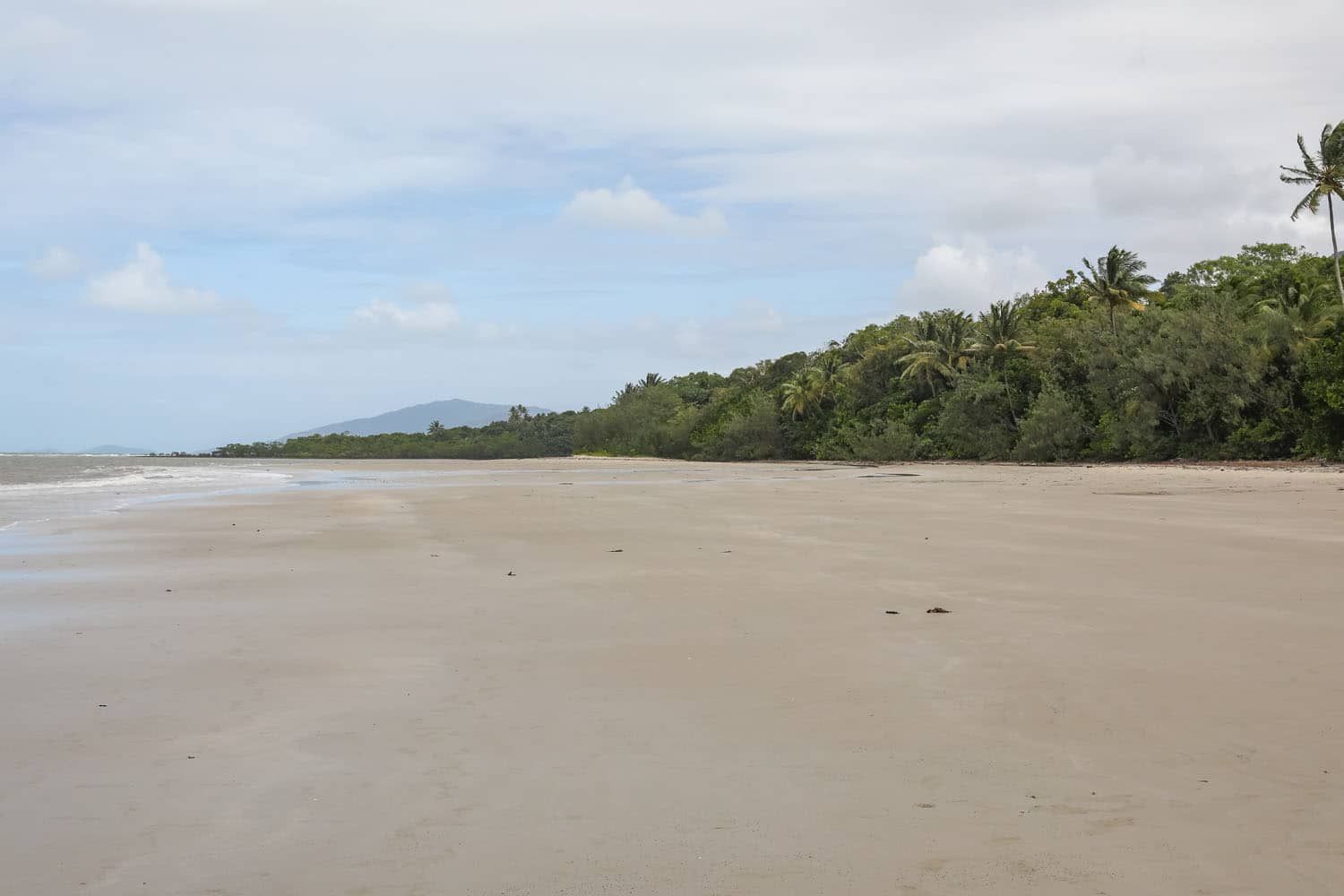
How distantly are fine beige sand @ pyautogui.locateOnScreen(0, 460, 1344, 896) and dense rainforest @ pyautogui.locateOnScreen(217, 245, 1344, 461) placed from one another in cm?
3197

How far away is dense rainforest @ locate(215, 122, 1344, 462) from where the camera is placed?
37812 millimetres

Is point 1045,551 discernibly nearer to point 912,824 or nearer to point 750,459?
point 912,824

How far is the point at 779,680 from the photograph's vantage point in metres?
5.70

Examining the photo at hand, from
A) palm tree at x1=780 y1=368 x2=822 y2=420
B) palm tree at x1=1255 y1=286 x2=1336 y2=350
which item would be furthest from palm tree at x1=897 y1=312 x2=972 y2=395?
palm tree at x1=1255 y1=286 x2=1336 y2=350

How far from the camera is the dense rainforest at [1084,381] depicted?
37750mm

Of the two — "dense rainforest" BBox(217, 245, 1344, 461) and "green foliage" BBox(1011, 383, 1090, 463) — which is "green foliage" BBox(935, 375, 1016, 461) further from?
"green foliage" BBox(1011, 383, 1090, 463)

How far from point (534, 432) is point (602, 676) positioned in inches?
5121

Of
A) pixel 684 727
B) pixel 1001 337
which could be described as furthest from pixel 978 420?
pixel 684 727

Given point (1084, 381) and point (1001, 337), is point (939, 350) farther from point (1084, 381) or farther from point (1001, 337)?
point (1084, 381)

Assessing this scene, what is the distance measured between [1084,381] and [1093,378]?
3.27 m

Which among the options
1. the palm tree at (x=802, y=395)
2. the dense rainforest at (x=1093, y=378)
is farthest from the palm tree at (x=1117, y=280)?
the palm tree at (x=802, y=395)

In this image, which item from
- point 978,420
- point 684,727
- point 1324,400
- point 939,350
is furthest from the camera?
point 939,350

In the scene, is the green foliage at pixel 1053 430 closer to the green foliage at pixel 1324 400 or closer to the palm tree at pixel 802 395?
the green foliage at pixel 1324 400

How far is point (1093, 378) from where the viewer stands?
46531 millimetres
